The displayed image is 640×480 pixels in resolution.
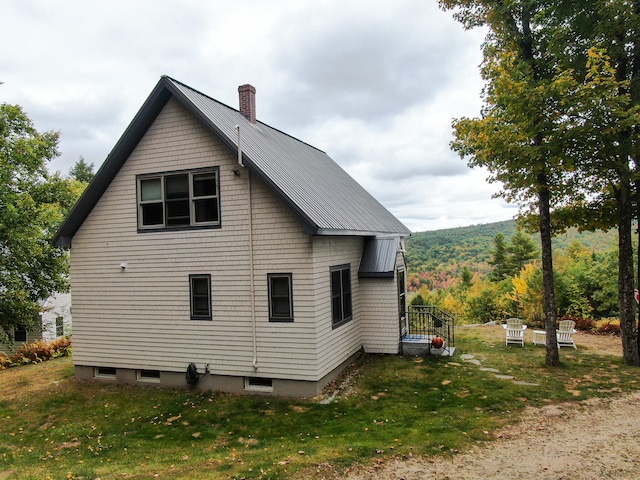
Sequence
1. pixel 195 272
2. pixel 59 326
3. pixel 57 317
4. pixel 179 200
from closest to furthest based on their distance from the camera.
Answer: pixel 195 272
pixel 179 200
pixel 57 317
pixel 59 326

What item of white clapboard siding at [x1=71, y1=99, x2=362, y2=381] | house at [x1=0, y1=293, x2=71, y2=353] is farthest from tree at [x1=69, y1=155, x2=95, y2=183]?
white clapboard siding at [x1=71, y1=99, x2=362, y2=381]

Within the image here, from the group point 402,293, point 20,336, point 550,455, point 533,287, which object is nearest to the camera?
point 550,455

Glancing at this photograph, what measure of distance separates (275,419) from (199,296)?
3944 millimetres

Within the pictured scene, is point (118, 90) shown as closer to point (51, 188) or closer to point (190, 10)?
point (51, 188)

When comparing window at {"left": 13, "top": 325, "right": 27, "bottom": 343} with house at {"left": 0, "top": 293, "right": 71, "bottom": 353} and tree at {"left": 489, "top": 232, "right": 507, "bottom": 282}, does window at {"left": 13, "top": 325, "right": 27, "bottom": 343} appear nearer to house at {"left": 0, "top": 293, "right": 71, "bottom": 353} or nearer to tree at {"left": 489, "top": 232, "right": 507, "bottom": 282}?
house at {"left": 0, "top": 293, "right": 71, "bottom": 353}

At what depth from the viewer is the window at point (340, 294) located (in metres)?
11.3

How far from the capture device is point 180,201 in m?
11.2

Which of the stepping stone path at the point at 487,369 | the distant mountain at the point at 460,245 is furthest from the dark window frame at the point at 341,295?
the distant mountain at the point at 460,245

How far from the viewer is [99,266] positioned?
1205cm

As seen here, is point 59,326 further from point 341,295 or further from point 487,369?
point 487,369

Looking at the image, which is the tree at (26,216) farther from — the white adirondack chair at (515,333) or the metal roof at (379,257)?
the white adirondack chair at (515,333)

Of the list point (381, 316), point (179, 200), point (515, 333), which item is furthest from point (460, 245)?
point (179, 200)

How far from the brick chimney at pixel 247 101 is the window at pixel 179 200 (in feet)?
14.1

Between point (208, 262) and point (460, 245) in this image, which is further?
point (460, 245)
